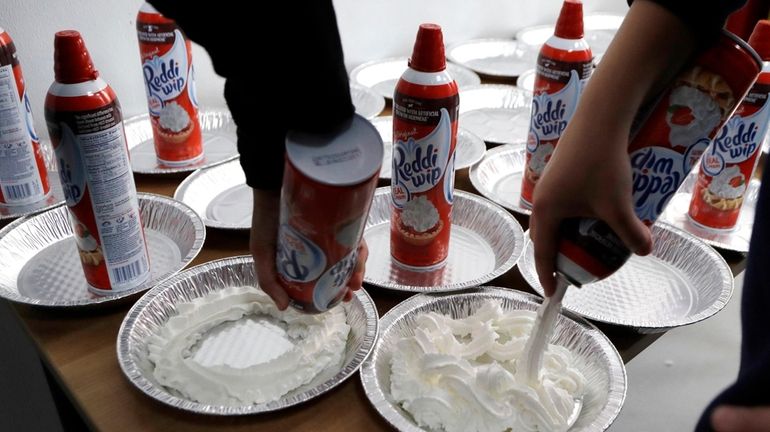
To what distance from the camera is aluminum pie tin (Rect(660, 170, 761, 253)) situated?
0.92 m

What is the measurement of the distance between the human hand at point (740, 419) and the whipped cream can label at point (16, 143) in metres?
0.88

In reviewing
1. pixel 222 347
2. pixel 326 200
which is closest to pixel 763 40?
pixel 326 200

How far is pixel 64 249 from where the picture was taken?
89cm

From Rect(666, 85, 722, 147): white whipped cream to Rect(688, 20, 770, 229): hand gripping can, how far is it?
37cm

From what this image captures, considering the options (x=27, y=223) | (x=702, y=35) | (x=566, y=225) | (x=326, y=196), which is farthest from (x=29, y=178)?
(x=702, y=35)

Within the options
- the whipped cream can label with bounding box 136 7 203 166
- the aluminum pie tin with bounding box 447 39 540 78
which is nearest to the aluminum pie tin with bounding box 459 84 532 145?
the aluminum pie tin with bounding box 447 39 540 78

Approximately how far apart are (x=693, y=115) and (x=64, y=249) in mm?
820

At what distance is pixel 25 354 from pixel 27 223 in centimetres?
41

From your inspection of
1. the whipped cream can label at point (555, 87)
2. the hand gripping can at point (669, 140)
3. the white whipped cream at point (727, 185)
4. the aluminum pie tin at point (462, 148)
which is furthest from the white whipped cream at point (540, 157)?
the hand gripping can at point (669, 140)

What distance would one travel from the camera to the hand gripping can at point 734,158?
84cm

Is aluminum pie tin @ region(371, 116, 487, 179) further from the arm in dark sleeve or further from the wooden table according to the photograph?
the arm in dark sleeve

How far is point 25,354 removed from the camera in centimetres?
116

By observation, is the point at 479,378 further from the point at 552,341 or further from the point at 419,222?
the point at 419,222

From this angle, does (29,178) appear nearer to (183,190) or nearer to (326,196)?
(183,190)
